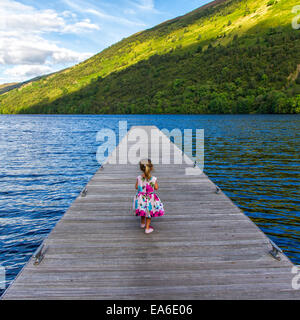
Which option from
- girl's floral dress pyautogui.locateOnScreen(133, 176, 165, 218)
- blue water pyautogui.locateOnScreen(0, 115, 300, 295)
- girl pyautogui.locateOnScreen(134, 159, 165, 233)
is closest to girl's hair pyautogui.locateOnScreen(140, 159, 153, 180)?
girl pyautogui.locateOnScreen(134, 159, 165, 233)

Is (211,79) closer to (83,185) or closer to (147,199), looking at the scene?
(83,185)

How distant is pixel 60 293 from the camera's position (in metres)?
3.58

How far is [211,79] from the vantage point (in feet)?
396

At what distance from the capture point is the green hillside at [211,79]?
98.9 m

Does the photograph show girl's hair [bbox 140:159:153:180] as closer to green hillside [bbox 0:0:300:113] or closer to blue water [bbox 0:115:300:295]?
blue water [bbox 0:115:300:295]

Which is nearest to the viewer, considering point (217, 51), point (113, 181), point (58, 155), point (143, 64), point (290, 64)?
point (113, 181)

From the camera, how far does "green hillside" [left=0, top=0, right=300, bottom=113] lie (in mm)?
98938

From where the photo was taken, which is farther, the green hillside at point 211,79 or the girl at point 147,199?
the green hillside at point 211,79

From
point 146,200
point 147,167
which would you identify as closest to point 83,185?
point 146,200

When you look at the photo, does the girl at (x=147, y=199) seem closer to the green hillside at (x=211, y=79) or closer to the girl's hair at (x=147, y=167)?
the girl's hair at (x=147, y=167)

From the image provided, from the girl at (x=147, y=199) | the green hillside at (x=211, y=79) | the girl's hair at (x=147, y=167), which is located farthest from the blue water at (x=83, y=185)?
the green hillside at (x=211, y=79)

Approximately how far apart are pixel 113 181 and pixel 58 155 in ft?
49.1
